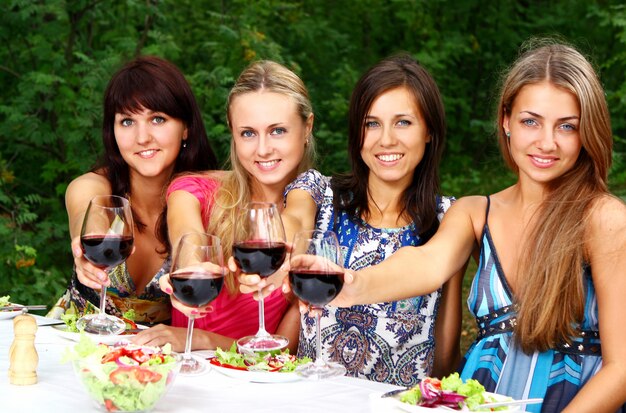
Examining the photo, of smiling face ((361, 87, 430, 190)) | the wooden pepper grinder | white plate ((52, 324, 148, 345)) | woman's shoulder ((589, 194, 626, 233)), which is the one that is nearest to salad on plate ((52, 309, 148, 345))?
white plate ((52, 324, 148, 345))

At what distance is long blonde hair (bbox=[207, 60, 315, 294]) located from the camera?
320 cm

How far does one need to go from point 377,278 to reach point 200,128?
131cm

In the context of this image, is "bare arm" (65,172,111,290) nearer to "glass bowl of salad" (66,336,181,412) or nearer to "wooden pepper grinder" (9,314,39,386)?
"wooden pepper grinder" (9,314,39,386)

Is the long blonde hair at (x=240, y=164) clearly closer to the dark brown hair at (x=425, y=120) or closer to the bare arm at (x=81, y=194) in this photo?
the dark brown hair at (x=425, y=120)

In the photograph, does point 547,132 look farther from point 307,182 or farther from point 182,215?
point 182,215

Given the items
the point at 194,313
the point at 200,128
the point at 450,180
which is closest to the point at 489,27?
the point at 450,180

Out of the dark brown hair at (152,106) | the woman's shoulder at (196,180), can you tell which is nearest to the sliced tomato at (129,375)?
the woman's shoulder at (196,180)

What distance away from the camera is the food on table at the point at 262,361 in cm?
221

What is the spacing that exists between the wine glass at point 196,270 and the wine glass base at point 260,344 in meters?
0.23

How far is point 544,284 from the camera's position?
2.54 metres

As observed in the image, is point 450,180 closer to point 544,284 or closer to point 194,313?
point 544,284

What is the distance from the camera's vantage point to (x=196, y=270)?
2041mm

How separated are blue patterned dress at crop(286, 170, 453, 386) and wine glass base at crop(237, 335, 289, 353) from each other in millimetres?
751

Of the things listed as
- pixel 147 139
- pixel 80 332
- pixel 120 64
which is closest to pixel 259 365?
pixel 80 332
